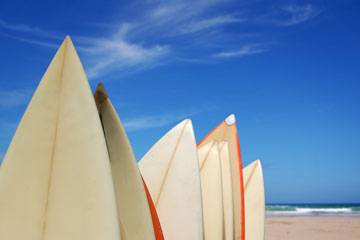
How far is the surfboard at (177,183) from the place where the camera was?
4570 mm

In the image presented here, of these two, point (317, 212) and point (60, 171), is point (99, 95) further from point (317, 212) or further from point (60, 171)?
point (317, 212)

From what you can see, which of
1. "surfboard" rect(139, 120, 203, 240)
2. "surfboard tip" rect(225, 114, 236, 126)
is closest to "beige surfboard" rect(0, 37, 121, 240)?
"surfboard" rect(139, 120, 203, 240)

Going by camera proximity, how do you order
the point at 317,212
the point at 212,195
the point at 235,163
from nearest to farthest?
the point at 212,195
the point at 235,163
the point at 317,212

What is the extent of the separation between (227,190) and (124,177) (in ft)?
10.4

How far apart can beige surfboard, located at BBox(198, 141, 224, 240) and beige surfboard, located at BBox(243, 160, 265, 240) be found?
1110 millimetres

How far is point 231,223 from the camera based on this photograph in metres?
5.62

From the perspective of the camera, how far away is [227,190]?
5.88m

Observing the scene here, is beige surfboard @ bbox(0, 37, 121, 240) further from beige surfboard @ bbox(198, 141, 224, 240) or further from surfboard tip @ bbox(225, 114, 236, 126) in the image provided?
surfboard tip @ bbox(225, 114, 236, 126)

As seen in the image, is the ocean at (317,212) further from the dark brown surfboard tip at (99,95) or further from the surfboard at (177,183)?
the dark brown surfboard tip at (99,95)

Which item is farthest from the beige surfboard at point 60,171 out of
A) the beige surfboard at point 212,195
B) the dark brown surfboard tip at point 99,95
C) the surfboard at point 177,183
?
the beige surfboard at point 212,195

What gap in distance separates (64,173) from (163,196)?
2.36 metres

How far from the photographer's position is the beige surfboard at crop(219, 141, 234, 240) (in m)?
5.54

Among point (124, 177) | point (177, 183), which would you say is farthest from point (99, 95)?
point (177, 183)

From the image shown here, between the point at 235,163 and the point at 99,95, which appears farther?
the point at 235,163
